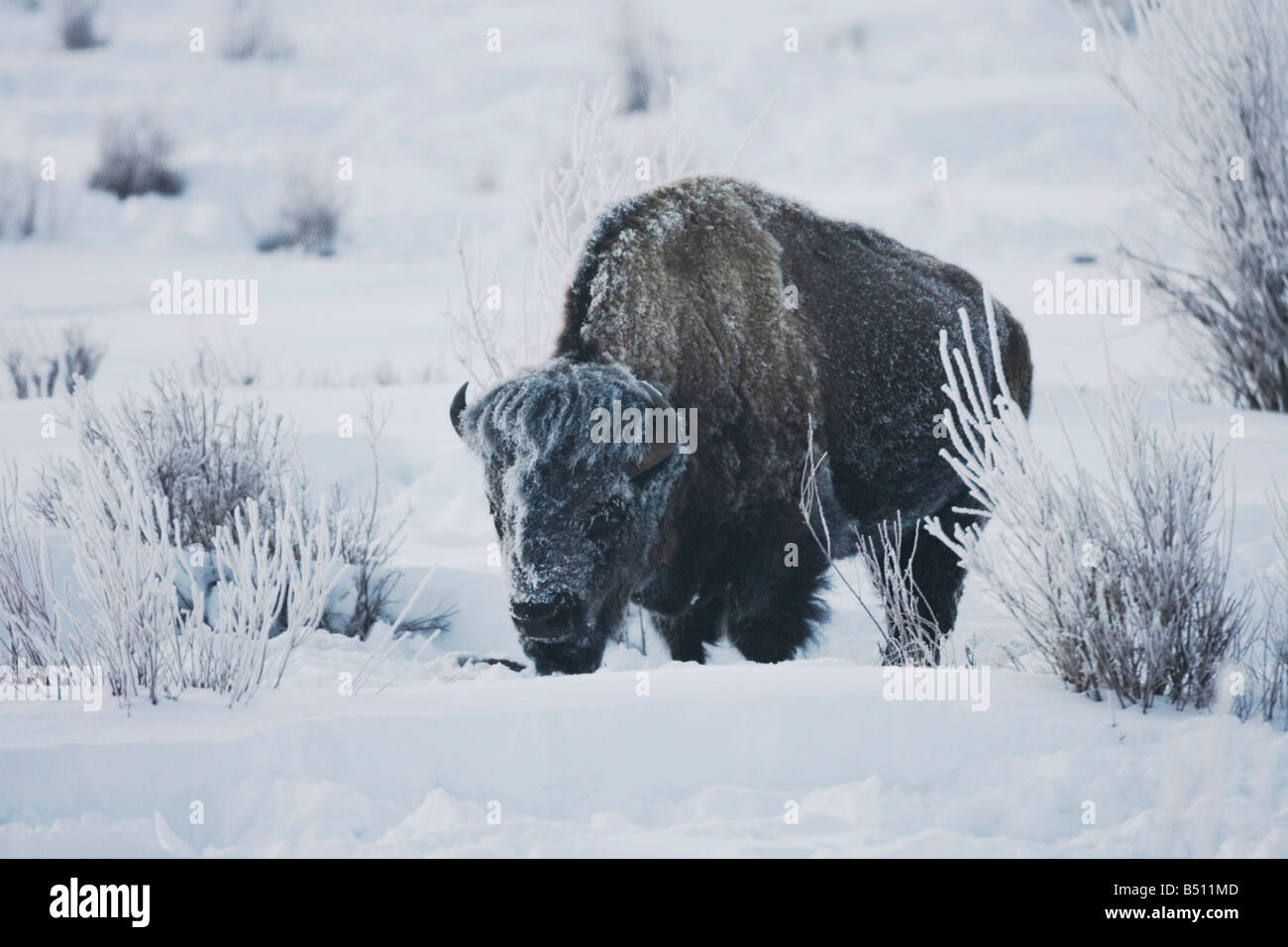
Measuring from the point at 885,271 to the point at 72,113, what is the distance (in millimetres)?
17232

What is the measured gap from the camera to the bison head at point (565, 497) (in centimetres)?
392

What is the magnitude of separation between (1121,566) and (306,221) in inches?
589

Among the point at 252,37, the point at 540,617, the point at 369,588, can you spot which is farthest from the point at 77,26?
the point at 540,617

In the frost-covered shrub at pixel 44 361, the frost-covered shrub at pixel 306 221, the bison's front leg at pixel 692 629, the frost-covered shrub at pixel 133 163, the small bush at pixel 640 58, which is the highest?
the small bush at pixel 640 58

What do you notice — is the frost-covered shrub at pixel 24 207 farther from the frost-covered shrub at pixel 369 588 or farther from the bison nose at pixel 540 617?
the bison nose at pixel 540 617

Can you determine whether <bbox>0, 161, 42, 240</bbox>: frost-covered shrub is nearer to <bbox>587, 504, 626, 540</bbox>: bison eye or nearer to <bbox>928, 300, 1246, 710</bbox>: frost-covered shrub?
<bbox>587, 504, 626, 540</bbox>: bison eye

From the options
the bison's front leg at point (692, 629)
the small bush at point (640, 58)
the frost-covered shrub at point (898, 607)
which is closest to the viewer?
the frost-covered shrub at point (898, 607)

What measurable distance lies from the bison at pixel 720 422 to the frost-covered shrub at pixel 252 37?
19801 millimetres

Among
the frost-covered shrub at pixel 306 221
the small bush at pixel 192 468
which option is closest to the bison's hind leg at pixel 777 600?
the small bush at pixel 192 468

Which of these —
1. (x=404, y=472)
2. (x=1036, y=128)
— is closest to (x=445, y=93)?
(x=1036, y=128)

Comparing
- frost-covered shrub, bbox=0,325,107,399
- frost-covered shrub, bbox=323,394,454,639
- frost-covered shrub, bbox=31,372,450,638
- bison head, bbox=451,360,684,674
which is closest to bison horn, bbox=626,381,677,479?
bison head, bbox=451,360,684,674

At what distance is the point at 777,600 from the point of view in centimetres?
498

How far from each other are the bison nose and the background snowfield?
0.70 ft

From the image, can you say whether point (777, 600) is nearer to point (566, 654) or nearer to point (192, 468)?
point (566, 654)
